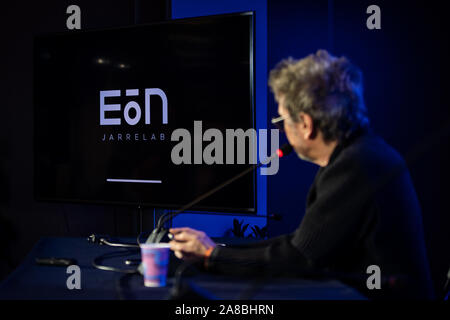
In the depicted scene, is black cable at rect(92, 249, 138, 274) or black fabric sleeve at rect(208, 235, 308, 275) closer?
black fabric sleeve at rect(208, 235, 308, 275)

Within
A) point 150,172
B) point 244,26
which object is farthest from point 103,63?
point 244,26

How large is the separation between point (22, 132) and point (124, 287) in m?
2.24

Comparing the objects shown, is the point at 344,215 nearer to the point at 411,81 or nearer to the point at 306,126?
the point at 306,126

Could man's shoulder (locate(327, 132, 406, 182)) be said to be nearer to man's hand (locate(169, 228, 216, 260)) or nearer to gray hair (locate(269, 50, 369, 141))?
gray hair (locate(269, 50, 369, 141))

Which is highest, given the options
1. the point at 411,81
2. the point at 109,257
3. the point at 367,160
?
the point at 411,81

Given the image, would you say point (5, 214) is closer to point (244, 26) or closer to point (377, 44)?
point (244, 26)

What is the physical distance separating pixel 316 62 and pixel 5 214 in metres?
2.55

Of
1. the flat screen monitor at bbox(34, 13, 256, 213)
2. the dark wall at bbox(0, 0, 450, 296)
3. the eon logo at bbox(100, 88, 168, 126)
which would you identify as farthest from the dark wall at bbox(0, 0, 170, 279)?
the eon logo at bbox(100, 88, 168, 126)

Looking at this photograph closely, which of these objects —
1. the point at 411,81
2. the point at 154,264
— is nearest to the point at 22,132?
the point at 154,264

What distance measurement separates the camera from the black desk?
1.24 meters

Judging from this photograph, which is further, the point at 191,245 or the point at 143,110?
the point at 143,110

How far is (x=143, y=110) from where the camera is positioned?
264 cm

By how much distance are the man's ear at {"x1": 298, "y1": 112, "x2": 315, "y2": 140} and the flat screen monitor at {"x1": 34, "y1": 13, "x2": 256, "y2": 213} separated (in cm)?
71

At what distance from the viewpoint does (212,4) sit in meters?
3.52
